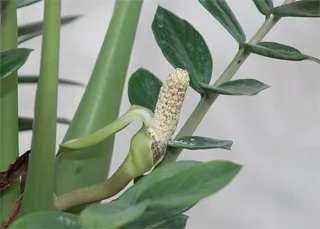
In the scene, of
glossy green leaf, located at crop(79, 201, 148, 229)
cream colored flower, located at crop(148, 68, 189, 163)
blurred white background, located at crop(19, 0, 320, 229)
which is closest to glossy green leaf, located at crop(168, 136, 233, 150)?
cream colored flower, located at crop(148, 68, 189, 163)

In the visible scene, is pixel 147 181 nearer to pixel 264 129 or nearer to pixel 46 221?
pixel 46 221

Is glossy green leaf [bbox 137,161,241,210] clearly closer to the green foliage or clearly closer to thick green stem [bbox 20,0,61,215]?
the green foliage

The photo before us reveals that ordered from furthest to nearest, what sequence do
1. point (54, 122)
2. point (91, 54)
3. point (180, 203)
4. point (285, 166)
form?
point (91, 54)
point (285, 166)
point (54, 122)
point (180, 203)

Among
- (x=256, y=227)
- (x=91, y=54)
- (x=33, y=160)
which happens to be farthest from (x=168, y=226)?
(x=91, y=54)

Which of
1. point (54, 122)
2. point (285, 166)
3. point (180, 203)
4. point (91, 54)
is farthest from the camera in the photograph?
point (91, 54)

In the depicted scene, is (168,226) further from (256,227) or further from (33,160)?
(256,227)

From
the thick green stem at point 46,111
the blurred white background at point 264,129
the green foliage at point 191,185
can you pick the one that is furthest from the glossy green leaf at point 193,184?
the blurred white background at point 264,129
